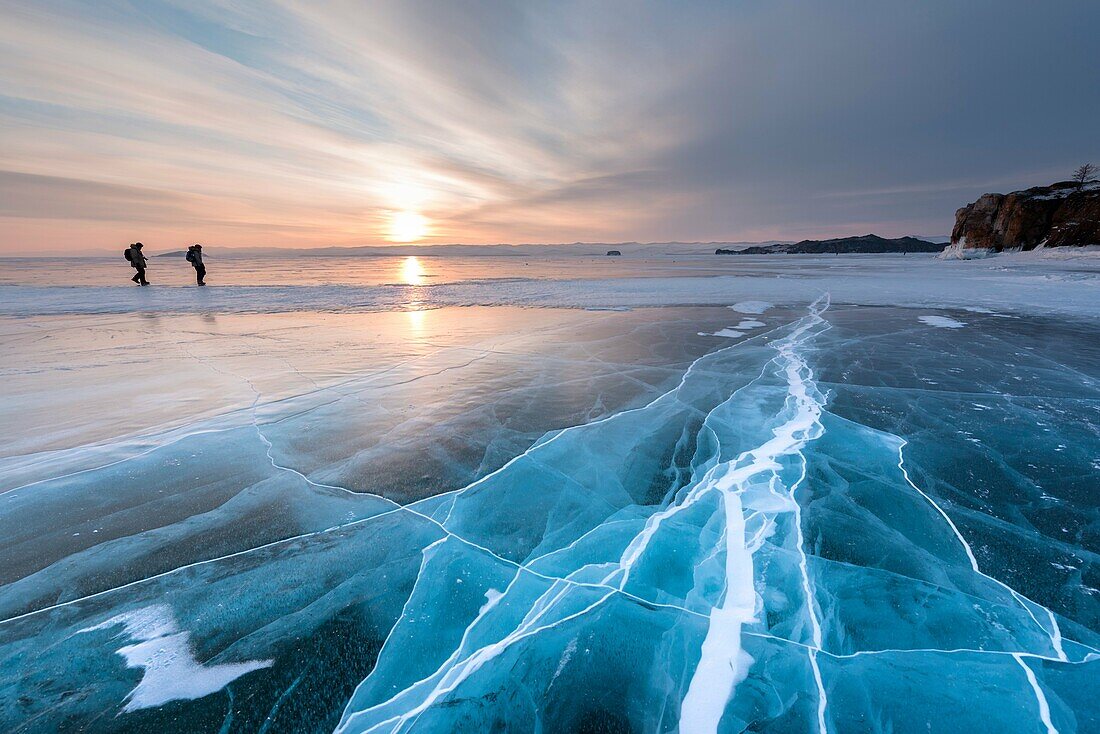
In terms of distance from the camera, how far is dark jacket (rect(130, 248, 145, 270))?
59.7ft

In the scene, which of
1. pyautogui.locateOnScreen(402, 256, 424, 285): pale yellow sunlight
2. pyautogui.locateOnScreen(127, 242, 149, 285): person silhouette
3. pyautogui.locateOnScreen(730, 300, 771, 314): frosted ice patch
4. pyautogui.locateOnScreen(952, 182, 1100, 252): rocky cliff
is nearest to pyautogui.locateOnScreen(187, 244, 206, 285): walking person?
pyautogui.locateOnScreen(127, 242, 149, 285): person silhouette

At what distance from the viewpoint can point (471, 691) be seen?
158cm

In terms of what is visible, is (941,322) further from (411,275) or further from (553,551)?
(411,275)

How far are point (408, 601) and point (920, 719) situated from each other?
2003 millimetres

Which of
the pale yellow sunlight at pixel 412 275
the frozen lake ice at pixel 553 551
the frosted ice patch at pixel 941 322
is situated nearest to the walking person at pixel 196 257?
the pale yellow sunlight at pixel 412 275

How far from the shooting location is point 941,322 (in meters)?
8.64

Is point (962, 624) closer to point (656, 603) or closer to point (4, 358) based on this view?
point (656, 603)

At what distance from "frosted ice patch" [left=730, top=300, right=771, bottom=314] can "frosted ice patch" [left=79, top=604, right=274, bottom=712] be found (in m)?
10.9

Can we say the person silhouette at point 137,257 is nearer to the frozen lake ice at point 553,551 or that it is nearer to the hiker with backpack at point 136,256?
the hiker with backpack at point 136,256

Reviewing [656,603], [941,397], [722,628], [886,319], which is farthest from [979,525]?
[886,319]

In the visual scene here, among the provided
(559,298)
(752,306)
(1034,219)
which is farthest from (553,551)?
(1034,219)

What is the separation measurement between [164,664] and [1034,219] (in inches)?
2603

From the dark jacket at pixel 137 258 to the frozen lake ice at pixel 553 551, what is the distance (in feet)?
58.5

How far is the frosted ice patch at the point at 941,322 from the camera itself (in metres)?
8.20
